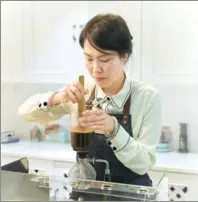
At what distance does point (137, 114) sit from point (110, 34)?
0.13 metres

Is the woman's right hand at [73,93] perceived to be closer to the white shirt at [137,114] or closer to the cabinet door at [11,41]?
the white shirt at [137,114]

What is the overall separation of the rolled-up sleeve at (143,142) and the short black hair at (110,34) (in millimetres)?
100

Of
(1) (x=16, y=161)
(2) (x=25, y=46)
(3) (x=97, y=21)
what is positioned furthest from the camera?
(2) (x=25, y=46)

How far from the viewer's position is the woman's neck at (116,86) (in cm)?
52

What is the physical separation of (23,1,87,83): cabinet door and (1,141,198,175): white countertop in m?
0.15

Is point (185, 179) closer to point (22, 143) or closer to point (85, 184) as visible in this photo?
point (85, 184)

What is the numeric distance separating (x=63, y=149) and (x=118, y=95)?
0.50ft

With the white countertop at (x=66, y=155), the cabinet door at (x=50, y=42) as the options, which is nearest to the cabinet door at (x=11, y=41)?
the cabinet door at (x=50, y=42)

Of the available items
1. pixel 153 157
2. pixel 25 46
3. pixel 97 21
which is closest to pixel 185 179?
pixel 153 157

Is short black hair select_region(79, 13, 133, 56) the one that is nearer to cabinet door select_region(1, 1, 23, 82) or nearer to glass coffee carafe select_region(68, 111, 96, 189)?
glass coffee carafe select_region(68, 111, 96, 189)

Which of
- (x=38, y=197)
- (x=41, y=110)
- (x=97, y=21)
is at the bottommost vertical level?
(x=38, y=197)

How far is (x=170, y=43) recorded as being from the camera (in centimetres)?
67

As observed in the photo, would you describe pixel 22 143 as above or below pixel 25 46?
below

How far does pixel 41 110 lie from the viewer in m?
0.54
